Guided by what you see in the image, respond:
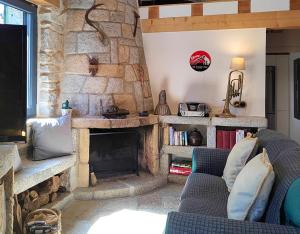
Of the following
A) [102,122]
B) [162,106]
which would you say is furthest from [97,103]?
[162,106]

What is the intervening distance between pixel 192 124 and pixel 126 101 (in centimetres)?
98

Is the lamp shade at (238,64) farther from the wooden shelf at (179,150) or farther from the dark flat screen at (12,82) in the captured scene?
the dark flat screen at (12,82)

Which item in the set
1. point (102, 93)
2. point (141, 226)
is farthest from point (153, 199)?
point (102, 93)

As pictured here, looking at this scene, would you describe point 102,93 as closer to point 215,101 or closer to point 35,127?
point 35,127

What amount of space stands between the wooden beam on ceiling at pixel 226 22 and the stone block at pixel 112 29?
0.72 m

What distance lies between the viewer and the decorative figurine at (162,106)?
4.35 meters

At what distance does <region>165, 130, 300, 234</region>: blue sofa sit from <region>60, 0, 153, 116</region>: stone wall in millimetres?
1529

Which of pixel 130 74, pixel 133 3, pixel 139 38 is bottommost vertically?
pixel 130 74

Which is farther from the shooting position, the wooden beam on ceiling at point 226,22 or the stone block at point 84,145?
the wooden beam on ceiling at point 226,22

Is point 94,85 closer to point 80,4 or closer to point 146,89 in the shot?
point 146,89

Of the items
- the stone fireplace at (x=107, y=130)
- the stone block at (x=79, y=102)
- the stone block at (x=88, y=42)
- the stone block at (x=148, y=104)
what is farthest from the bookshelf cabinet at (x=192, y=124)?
the stone block at (x=88, y=42)

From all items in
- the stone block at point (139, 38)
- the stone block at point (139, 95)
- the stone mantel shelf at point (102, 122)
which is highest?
the stone block at point (139, 38)

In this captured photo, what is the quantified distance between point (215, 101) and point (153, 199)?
5.63ft

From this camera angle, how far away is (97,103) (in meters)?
3.90
